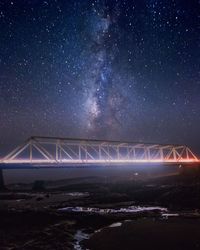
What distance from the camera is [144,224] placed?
3372cm

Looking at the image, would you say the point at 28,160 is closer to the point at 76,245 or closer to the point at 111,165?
the point at 111,165

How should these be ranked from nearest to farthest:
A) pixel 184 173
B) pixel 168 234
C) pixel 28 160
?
1. pixel 168 234
2. pixel 28 160
3. pixel 184 173

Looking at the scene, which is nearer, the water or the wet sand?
the wet sand

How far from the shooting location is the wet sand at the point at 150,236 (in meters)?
23.8

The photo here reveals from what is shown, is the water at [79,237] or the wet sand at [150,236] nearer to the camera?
the wet sand at [150,236]

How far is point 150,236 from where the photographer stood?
27250mm

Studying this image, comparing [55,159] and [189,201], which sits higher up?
[55,159]

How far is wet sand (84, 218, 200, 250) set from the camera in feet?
78.1

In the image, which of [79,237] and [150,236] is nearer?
[150,236]

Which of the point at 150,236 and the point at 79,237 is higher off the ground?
the point at 79,237

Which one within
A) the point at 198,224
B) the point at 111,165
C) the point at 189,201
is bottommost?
the point at 198,224

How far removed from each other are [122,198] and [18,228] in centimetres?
3924

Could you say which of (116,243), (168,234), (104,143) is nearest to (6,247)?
(116,243)

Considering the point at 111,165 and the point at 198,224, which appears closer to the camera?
the point at 198,224
